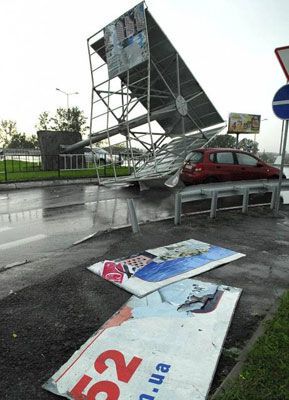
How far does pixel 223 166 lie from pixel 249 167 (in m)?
1.23

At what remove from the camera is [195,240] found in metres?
5.97

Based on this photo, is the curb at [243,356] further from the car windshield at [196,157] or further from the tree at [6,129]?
the tree at [6,129]

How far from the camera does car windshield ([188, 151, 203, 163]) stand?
38.0 feet

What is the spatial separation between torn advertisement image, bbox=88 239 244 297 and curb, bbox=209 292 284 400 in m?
1.16

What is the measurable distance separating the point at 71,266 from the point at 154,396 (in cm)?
266

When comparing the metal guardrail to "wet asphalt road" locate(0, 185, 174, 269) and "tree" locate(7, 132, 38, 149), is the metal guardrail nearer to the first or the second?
"wet asphalt road" locate(0, 185, 174, 269)

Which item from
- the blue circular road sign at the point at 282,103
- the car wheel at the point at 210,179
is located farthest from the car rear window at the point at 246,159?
the blue circular road sign at the point at 282,103

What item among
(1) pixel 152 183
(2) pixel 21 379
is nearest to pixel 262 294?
(2) pixel 21 379

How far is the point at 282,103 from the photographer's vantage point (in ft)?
23.1

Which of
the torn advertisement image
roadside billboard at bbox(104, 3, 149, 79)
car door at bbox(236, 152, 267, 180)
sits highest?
roadside billboard at bbox(104, 3, 149, 79)

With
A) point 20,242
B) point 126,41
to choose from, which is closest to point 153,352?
point 20,242

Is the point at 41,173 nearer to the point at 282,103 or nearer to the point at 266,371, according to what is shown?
the point at 282,103

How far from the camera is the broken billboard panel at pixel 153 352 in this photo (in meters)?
2.36

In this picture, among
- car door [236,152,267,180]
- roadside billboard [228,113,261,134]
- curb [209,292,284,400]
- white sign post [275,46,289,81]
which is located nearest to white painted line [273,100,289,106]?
white sign post [275,46,289,81]
